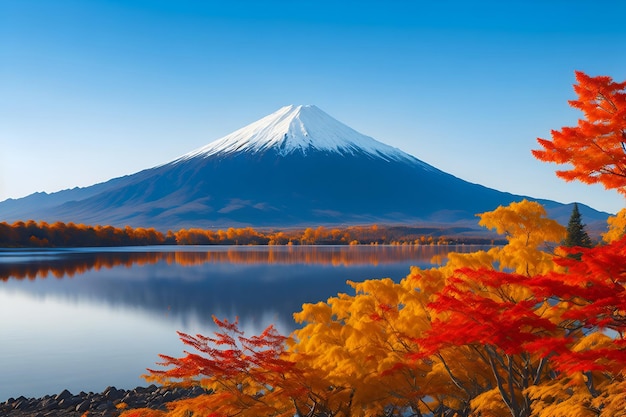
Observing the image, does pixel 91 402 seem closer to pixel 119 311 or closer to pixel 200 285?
pixel 119 311

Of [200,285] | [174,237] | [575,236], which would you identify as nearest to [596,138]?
[575,236]

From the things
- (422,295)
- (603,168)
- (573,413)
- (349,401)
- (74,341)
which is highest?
(603,168)

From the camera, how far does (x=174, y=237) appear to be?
138875 millimetres

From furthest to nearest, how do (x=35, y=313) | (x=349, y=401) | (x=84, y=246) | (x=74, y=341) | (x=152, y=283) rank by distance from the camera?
(x=84, y=246)
(x=152, y=283)
(x=35, y=313)
(x=74, y=341)
(x=349, y=401)

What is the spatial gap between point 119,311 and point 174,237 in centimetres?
10871

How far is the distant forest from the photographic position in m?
Result: 99.9

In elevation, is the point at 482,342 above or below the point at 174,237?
below

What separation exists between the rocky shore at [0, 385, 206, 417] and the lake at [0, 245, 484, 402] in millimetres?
1514

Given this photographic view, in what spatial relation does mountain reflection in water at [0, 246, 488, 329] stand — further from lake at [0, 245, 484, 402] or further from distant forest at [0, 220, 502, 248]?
distant forest at [0, 220, 502, 248]

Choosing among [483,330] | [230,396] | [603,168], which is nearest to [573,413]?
[483,330]

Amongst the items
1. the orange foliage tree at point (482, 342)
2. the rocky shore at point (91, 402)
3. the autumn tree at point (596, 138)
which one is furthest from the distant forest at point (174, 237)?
the autumn tree at point (596, 138)

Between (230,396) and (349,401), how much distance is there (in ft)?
7.81

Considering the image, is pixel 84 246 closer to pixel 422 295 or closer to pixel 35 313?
pixel 35 313

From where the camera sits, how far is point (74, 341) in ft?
79.1
